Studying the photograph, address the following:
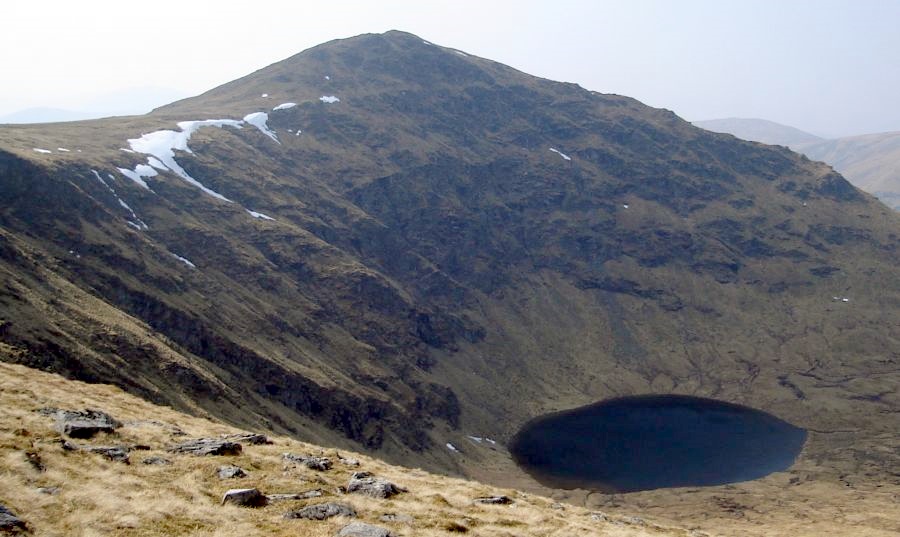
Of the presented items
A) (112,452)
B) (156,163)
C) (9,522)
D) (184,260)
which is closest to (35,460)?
(112,452)

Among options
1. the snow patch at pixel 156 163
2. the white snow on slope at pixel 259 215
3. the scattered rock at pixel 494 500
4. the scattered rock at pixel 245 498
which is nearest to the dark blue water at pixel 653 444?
the white snow on slope at pixel 259 215

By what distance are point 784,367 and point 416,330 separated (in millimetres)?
115966

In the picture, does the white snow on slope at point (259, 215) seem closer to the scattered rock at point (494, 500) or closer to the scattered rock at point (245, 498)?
the scattered rock at point (494, 500)

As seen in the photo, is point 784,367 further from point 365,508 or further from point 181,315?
point 365,508

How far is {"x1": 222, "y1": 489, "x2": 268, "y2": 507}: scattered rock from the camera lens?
23.7 m

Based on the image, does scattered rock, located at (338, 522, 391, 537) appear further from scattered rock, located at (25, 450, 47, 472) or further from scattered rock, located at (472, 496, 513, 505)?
scattered rock, located at (25, 450, 47, 472)

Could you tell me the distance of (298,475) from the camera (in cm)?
2970

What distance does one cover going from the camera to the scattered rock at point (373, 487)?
29.1 meters

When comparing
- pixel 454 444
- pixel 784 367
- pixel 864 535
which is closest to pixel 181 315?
pixel 454 444

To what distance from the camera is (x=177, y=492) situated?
78.5ft

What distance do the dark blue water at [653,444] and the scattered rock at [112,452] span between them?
10433cm

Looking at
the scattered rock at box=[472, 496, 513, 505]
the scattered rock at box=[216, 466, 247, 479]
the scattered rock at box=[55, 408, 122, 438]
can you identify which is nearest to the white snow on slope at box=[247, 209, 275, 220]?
the scattered rock at box=[55, 408, 122, 438]

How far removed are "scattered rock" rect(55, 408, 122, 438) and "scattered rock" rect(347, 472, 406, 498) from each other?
1241 centimetres

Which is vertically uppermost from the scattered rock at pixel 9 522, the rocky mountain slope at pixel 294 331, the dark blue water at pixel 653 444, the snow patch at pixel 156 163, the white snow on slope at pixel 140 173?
the snow patch at pixel 156 163
